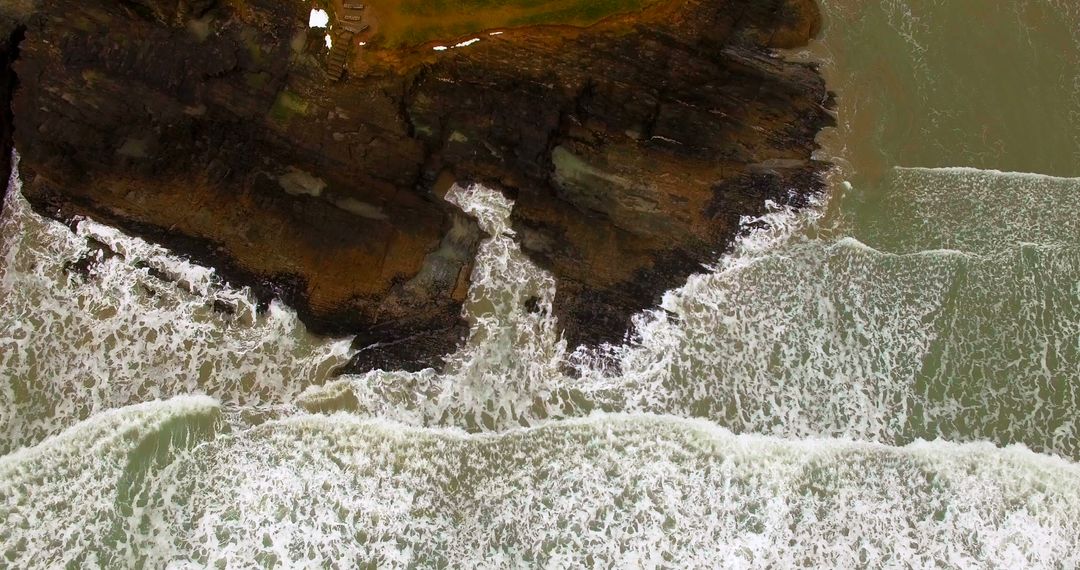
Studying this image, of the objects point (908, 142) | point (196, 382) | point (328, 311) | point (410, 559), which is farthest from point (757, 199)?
point (196, 382)

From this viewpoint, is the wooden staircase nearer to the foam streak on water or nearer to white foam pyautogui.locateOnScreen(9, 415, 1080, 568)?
the foam streak on water

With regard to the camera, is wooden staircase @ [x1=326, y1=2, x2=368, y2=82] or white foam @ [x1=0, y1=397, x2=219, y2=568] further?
wooden staircase @ [x1=326, y1=2, x2=368, y2=82]

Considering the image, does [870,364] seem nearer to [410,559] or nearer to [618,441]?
[618,441]

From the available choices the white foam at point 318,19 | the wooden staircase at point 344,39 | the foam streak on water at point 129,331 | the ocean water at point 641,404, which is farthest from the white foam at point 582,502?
the white foam at point 318,19

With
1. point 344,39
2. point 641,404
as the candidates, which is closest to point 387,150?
point 344,39

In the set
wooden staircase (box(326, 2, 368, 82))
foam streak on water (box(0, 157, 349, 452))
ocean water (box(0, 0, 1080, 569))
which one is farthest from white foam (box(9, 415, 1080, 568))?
wooden staircase (box(326, 2, 368, 82))

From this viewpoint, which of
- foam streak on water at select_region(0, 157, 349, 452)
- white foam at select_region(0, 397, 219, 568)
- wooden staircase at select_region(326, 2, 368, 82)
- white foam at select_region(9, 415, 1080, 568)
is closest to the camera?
white foam at select_region(0, 397, 219, 568)

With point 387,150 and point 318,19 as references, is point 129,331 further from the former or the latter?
point 318,19
